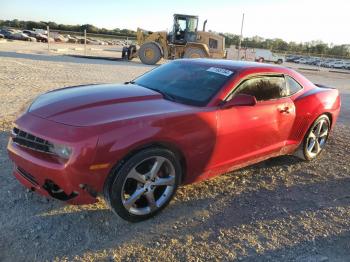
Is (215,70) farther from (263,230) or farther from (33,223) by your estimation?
(33,223)

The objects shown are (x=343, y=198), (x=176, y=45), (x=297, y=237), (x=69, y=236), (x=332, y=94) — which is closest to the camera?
(x=69, y=236)

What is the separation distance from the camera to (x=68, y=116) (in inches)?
134

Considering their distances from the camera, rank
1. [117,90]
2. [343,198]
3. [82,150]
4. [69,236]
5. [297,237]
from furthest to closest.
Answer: [343,198] → [117,90] → [297,237] → [69,236] → [82,150]

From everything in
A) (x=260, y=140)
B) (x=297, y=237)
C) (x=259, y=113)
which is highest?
(x=259, y=113)

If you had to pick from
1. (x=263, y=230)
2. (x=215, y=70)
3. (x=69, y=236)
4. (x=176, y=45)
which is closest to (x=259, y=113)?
(x=215, y=70)

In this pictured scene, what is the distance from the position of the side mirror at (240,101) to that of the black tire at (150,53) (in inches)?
748

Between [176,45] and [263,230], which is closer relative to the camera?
[263,230]

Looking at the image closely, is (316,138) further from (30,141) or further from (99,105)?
(30,141)

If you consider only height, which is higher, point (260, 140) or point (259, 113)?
point (259, 113)

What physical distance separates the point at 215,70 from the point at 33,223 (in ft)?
8.72

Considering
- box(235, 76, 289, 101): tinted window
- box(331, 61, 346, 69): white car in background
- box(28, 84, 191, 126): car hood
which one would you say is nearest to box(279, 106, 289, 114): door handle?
box(235, 76, 289, 101): tinted window

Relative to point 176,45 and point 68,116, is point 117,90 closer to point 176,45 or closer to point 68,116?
point 68,116

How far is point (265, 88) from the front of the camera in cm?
476

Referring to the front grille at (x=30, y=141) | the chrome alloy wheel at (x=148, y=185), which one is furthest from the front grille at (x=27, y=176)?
the chrome alloy wheel at (x=148, y=185)
